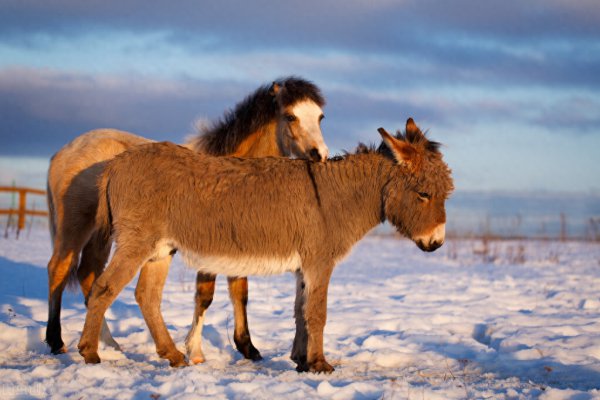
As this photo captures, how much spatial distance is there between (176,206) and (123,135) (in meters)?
2.04

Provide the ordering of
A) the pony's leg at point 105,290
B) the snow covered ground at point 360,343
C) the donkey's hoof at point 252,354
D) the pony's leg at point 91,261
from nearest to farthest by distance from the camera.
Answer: the snow covered ground at point 360,343
the pony's leg at point 105,290
the donkey's hoof at point 252,354
the pony's leg at point 91,261

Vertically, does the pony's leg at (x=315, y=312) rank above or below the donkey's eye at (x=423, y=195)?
below

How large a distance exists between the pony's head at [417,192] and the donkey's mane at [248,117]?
5.92ft

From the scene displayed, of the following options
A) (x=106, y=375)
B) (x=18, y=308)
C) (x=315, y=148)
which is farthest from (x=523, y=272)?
(x=106, y=375)

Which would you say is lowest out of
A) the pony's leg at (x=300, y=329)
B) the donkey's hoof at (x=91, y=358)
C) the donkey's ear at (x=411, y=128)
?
the donkey's hoof at (x=91, y=358)

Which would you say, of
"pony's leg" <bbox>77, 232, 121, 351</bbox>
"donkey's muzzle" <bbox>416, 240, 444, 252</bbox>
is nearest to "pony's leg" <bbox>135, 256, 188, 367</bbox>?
"pony's leg" <bbox>77, 232, 121, 351</bbox>

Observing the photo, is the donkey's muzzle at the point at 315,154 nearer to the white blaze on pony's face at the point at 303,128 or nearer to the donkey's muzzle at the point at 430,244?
the white blaze on pony's face at the point at 303,128

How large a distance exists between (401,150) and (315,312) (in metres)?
1.63

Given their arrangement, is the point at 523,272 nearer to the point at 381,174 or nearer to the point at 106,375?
the point at 381,174

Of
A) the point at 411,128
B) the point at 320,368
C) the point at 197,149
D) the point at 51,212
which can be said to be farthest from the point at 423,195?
the point at 51,212

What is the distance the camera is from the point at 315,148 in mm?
6559

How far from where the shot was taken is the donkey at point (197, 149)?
6.53 meters

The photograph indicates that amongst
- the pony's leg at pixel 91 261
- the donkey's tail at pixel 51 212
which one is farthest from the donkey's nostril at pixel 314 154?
the donkey's tail at pixel 51 212

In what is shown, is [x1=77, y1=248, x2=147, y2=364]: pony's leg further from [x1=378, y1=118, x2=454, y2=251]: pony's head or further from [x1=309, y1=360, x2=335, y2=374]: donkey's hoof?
[x1=378, y1=118, x2=454, y2=251]: pony's head
